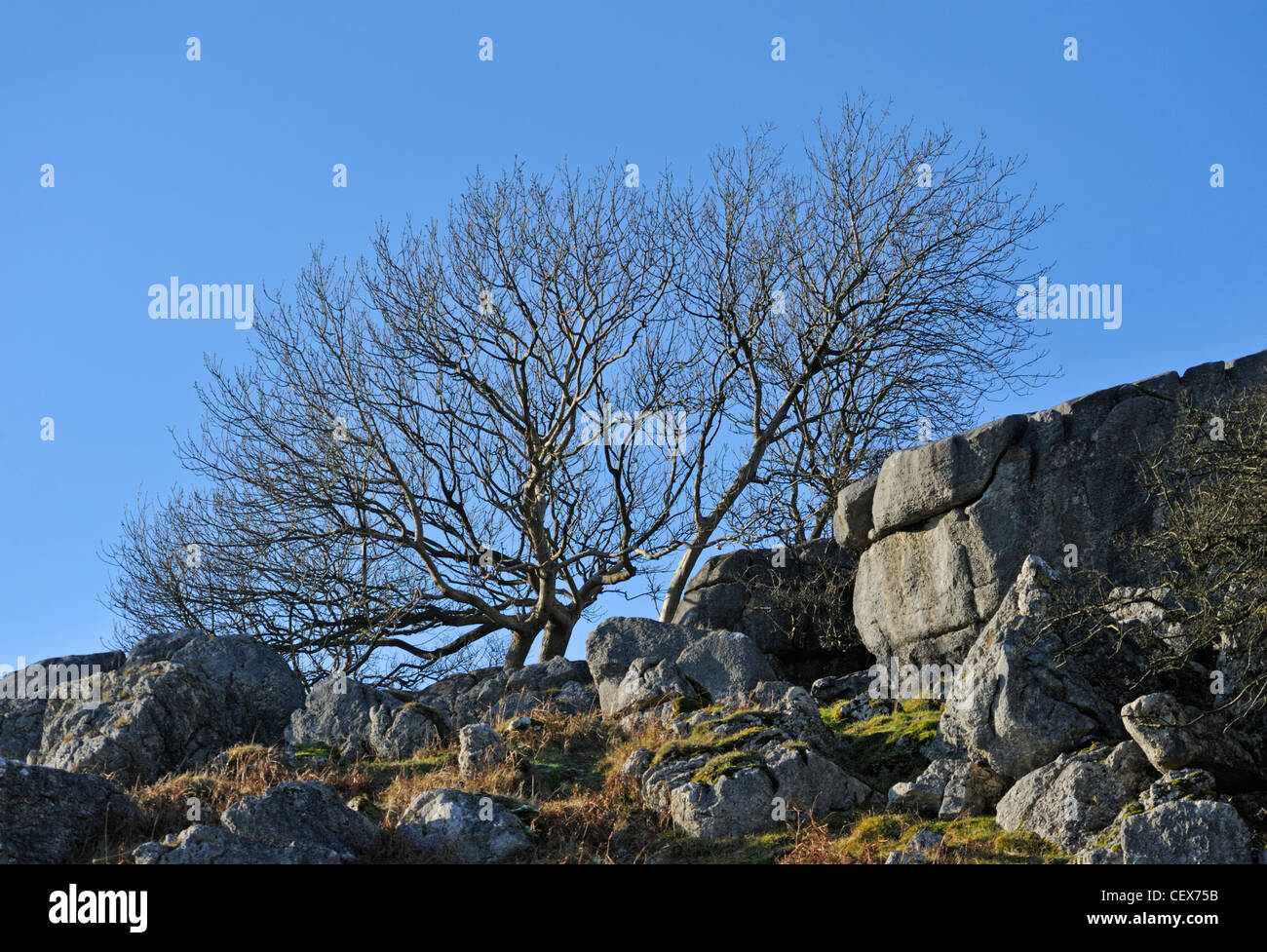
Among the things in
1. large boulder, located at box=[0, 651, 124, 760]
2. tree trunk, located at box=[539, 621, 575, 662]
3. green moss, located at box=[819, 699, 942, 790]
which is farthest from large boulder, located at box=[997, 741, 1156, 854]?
tree trunk, located at box=[539, 621, 575, 662]

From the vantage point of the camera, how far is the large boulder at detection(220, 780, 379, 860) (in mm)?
11094

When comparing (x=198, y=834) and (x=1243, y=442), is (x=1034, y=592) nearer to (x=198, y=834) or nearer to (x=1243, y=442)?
(x=1243, y=442)

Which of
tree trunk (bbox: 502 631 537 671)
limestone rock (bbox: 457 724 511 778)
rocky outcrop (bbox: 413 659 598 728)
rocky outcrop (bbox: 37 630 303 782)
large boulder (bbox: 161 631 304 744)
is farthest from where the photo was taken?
tree trunk (bbox: 502 631 537 671)

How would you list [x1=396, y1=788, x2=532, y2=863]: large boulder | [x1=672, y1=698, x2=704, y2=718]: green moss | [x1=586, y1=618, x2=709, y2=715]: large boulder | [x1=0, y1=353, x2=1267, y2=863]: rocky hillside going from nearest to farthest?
[x1=0, y1=353, x2=1267, y2=863]: rocky hillside → [x1=396, y1=788, x2=532, y2=863]: large boulder → [x1=672, y1=698, x2=704, y2=718]: green moss → [x1=586, y1=618, x2=709, y2=715]: large boulder

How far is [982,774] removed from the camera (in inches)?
488

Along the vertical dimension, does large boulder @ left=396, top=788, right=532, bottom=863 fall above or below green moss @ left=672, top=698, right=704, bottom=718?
below

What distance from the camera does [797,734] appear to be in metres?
14.3

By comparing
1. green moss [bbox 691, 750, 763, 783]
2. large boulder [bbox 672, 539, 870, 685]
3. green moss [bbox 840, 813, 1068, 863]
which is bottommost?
green moss [bbox 840, 813, 1068, 863]

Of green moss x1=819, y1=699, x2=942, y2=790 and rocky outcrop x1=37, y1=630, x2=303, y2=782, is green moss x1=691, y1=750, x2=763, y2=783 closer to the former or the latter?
green moss x1=819, y1=699, x2=942, y2=790

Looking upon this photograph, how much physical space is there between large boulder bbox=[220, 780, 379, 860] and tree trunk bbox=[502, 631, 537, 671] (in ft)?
44.8

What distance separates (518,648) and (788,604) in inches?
259

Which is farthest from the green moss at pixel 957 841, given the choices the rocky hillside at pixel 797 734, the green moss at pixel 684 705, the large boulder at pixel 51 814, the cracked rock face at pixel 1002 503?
the large boulder at pixel 51 814
